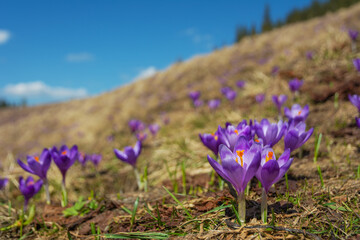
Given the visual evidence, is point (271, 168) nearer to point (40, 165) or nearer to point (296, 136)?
point (296, 136)

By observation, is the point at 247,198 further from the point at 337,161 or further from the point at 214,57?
the point at 214,57

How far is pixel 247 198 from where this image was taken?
5.60ft

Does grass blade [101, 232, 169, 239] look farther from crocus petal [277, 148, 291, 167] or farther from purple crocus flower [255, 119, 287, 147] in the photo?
purple crocus flower [255, 119, 287, 147]

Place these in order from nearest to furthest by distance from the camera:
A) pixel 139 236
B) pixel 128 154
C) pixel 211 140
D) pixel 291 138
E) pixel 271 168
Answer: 1. pixel 271 168
2. pixel 139 236
3. pixel 291 138
4. pixel 211 140
5. pixel 128 154

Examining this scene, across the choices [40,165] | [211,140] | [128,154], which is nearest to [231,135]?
[211,140]

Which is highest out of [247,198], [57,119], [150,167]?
[57,119]

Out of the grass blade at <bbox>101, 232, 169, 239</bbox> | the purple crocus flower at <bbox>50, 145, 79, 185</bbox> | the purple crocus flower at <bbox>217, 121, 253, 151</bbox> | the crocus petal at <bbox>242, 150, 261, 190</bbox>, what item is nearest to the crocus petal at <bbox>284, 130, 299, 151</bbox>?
the purple crocus flower at <bbox>217, 121, 253, 151</bbox>

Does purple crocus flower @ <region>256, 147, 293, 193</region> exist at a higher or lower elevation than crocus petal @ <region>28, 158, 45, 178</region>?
lower

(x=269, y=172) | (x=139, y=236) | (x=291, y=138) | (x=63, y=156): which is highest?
(x=63, y=156)

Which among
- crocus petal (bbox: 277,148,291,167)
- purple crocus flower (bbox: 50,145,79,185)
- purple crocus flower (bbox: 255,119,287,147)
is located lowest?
crocus petal (bbox: 277,148,291,167)

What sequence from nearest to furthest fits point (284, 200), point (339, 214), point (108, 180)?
point (339, 214)
point (284, 200)
point (108, 180)

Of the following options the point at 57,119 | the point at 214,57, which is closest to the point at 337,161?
the point at 214,57

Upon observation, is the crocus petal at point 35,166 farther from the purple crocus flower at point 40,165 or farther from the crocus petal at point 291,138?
the crocus petal at point 291,138

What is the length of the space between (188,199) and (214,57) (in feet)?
65.7
